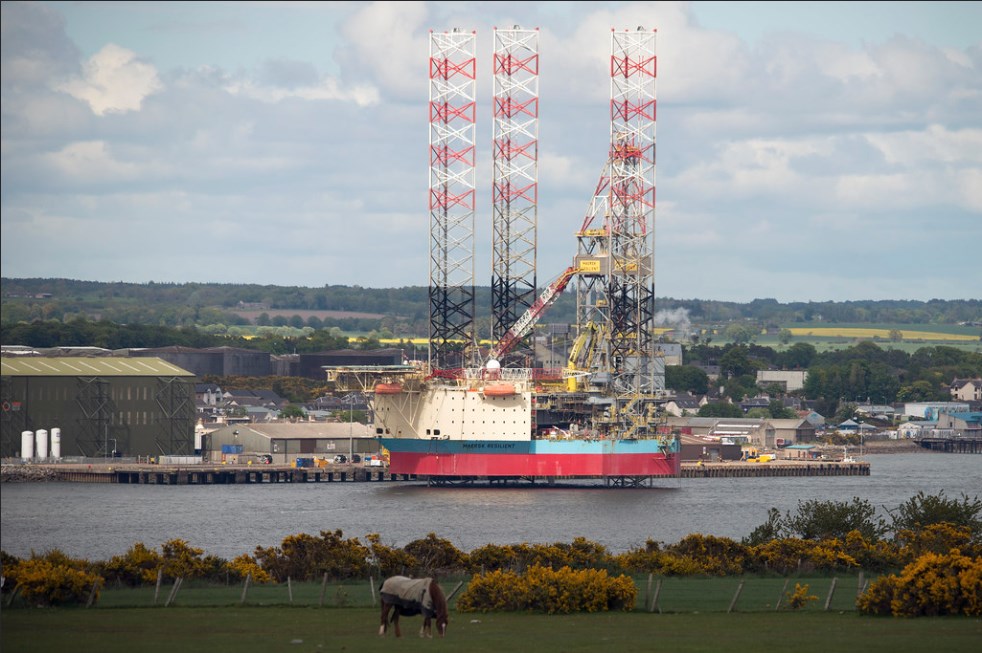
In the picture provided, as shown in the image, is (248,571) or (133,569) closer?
(133,569)

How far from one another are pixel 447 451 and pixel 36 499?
1875cm

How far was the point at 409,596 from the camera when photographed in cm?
2553

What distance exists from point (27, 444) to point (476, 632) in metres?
63.4

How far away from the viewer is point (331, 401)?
142250mm

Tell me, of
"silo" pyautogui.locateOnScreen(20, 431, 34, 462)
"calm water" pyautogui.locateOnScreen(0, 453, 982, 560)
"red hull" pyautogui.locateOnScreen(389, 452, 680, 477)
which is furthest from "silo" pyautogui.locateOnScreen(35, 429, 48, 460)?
"red hull" pyautogui.locateOnScreen(389, 452, 680, 477)

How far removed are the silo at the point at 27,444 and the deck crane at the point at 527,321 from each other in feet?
71.3

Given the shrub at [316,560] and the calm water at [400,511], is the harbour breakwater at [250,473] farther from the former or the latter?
the shrub at [316,560]

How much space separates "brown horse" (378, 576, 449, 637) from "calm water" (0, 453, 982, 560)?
21.6 meters

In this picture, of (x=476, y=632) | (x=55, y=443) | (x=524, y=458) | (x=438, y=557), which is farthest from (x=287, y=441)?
(x=476, y=632)

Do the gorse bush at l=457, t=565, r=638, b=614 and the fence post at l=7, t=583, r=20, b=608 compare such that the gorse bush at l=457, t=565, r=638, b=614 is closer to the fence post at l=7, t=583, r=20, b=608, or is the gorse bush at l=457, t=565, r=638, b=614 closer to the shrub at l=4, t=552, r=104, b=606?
the shrub at l=4, t=552, r=104, b=606

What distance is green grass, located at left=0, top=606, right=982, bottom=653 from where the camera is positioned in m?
24.6

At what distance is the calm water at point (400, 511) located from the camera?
5400cm

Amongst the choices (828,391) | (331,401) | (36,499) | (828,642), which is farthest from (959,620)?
(828,391)

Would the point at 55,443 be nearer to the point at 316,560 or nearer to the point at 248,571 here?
the point at 316,560
